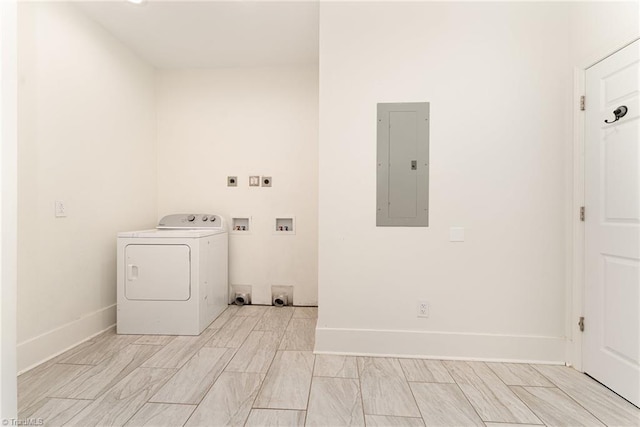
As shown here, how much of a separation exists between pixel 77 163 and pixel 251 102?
1743 millimetres

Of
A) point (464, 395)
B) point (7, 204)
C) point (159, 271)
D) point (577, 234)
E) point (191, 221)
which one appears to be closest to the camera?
point (7, 204)

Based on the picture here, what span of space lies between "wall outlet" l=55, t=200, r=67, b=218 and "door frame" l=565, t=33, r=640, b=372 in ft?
11.8

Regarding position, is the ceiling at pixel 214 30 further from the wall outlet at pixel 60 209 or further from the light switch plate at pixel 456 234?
the light switch plate at pixel 456 234

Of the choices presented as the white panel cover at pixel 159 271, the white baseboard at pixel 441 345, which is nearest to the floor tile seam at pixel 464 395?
the white baseboard at pixel 441 345

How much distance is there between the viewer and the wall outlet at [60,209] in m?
2.24

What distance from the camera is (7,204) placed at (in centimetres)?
104

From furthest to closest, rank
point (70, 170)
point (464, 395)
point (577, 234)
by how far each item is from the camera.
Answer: point (70, 170) → point (577, 234) → point (464, 395)

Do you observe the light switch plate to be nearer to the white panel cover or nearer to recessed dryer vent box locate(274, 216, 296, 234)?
recessed dryer vent box locate(274, 216, 296, 234)

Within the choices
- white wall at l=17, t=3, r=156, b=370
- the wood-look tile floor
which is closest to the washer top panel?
white wall at l=17, t=3, r=156, b=370

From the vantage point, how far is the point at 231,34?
9.14 ft

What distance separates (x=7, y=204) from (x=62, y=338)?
5.67ft

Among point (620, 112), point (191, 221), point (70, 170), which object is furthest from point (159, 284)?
point (620, 112)

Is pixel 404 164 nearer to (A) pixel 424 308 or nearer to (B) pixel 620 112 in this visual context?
(A) pixel 424 308

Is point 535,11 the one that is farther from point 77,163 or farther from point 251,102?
point 77,163
